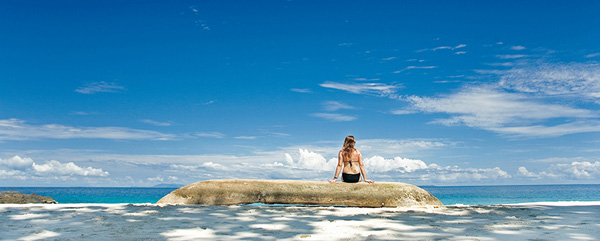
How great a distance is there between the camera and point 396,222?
621cm

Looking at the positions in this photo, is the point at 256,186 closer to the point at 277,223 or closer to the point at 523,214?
the point at 277,223

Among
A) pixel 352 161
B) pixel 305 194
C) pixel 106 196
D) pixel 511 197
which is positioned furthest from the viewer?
pixel 106 196

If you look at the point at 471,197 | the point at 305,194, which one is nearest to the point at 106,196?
the point at 471,197

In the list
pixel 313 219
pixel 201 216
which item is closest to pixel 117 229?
pixel 201 216

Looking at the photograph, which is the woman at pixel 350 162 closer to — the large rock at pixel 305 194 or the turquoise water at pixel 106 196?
the large rock at pixel 305 194

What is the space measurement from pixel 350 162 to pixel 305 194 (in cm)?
132

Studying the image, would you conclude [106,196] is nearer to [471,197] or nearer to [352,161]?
[471,197]

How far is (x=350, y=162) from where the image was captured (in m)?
9.94

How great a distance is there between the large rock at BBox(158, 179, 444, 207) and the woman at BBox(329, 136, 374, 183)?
358 mm

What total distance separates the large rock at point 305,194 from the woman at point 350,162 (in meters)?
0.36

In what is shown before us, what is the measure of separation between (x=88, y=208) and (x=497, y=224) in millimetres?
7064

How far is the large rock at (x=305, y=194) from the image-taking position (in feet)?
30.7

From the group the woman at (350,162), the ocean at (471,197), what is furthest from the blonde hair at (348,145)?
the ocean at (471,197)

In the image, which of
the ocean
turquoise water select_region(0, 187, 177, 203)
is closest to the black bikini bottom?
the ocean
